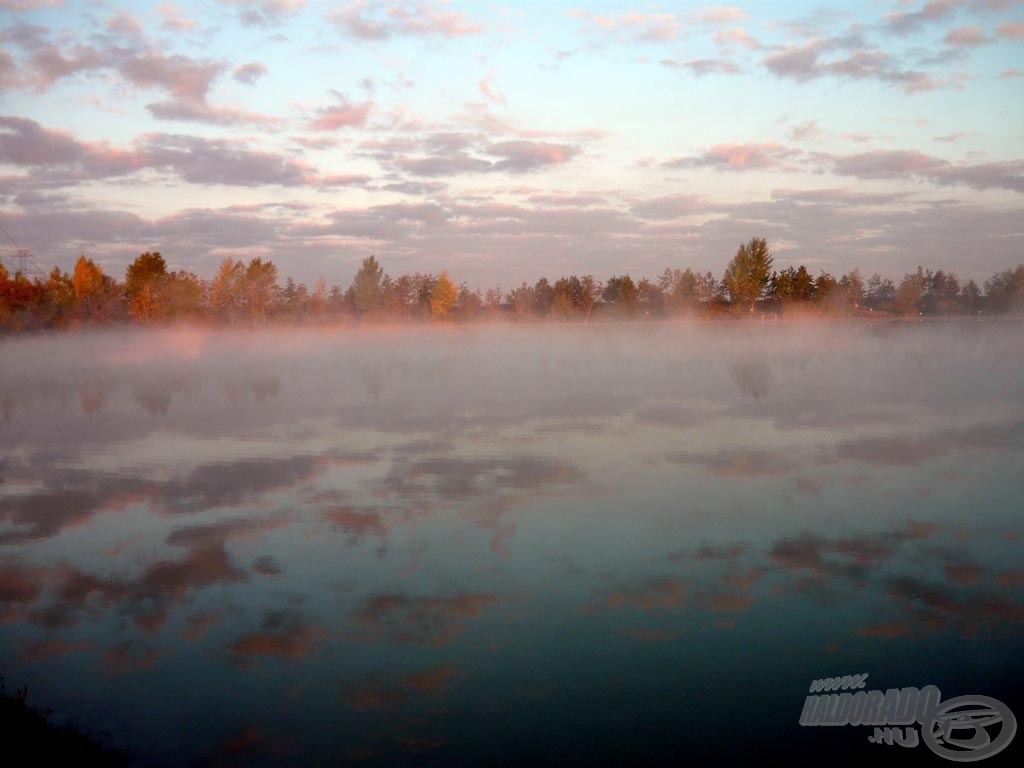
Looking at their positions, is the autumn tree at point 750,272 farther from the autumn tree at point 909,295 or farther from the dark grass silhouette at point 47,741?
the dark grass silhouette at point 47,741

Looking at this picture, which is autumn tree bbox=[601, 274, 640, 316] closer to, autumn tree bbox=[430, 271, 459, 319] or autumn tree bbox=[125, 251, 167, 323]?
autumn tree bbox=[430, 271, 459, 319]

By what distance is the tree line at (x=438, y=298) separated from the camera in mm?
97188

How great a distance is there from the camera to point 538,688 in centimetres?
773

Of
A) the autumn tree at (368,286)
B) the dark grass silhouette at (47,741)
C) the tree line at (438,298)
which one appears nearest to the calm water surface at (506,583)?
the dark grass silhouette at (47,741)

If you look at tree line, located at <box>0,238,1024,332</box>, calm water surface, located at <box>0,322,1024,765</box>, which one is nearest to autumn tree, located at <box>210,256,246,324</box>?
tree line, located at <box>0,238,1024,332</box>

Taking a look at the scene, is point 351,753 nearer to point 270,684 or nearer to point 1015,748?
point 270,684

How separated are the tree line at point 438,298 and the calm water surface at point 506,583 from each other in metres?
81.6

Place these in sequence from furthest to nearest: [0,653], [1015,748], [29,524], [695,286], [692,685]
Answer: [695,286] → [29,524] → [0,653] → [692,685] → [1015,748]

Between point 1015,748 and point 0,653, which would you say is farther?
point 0,653

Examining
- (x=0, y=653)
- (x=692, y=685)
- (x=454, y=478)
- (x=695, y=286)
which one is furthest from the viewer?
(x=695, y=286)

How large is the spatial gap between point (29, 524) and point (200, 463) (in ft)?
16.9

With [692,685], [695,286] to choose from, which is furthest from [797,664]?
[695,286]

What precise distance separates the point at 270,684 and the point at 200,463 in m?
11.3

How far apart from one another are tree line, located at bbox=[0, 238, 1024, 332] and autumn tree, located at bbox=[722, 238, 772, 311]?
0.59 ft
